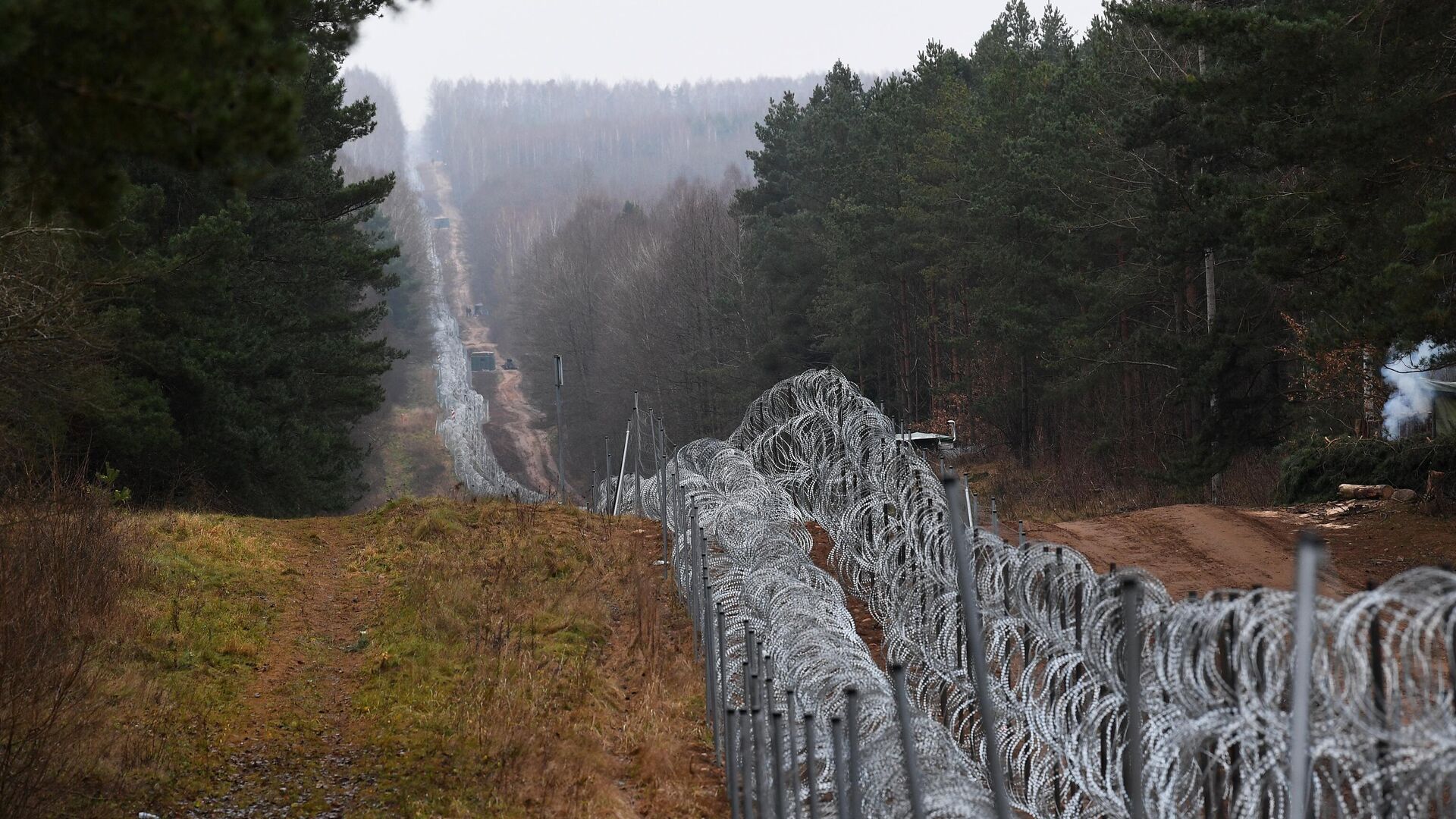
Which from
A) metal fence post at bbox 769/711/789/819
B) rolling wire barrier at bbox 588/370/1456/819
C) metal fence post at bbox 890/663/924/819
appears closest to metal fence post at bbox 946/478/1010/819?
rolling wire barrier at bbox 588/370/1456/819

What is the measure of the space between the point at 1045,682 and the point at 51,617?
649cm

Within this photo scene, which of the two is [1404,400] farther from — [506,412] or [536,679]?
[506,412]

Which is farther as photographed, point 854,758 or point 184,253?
point 184,253

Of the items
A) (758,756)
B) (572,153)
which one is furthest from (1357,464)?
(572,153)

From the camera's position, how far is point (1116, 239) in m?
26.7

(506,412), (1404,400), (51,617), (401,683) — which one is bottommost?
(506,412)

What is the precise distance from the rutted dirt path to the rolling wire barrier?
2563 millimetres

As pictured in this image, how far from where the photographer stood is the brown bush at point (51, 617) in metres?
6.57

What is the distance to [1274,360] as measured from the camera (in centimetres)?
2158

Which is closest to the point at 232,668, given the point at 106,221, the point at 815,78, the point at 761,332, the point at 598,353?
the point at 106,221

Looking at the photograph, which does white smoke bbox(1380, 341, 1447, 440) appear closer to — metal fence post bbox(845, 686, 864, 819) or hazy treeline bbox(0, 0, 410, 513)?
hazy treeline bbox(0, 0, 410, 513)

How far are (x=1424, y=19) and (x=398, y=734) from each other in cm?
1123

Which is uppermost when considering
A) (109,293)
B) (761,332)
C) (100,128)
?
(100,128)

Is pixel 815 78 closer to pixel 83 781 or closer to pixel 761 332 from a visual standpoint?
pixel 761 332
